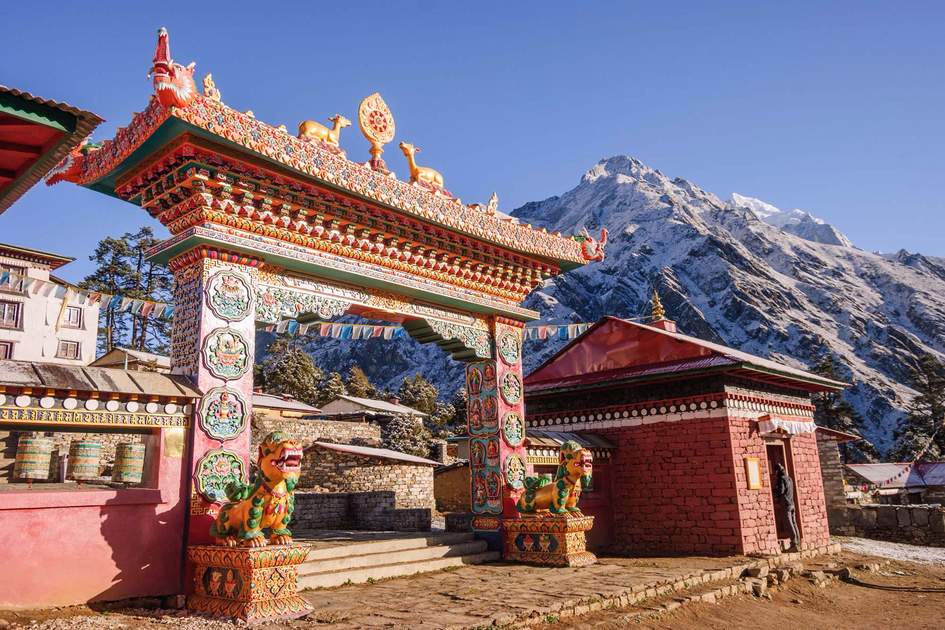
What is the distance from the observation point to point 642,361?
14133mm

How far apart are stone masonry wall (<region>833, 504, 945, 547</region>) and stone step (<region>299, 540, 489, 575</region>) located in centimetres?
1297

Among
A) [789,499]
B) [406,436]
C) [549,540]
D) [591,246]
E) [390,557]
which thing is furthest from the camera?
[406,436]

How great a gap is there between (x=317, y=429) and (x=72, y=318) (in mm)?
15367

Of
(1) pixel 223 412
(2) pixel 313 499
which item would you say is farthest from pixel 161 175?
(2) pixel 313 499

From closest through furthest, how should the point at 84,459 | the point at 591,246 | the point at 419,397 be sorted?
the point at 84,459, the point at 591,246, the point at 419,397

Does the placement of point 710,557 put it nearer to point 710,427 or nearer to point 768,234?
point 710,427

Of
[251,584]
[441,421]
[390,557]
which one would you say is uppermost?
[441,421]

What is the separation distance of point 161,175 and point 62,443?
832 inches

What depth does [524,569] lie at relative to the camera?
9.39m

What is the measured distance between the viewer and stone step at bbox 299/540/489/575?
8.11m

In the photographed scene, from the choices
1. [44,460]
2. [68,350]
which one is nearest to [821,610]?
[44,460]

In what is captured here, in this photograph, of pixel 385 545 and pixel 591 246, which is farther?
pixel 591 246

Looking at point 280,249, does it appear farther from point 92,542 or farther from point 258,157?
point 92,542

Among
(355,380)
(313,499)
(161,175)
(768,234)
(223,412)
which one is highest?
(768,234)
